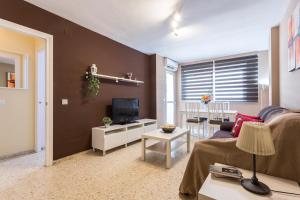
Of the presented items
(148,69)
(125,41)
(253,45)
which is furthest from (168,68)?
(253,45)

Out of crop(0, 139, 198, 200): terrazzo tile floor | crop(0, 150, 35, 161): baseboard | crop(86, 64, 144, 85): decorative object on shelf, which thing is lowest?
crop(0, 139, 198, 200): terrazzo tile floor

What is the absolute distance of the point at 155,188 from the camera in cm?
189

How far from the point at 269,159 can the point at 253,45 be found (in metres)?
4.00

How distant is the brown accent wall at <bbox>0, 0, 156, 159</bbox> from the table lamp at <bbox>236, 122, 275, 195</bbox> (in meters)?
2.76

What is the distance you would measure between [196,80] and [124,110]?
3.26 metres

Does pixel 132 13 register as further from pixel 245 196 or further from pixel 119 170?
pixel 245 196

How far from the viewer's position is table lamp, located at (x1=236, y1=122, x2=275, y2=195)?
3.17 ft

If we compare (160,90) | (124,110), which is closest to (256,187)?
(124,110)

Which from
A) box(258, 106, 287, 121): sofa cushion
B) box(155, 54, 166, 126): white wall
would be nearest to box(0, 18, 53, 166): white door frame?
box(155, 54, 166, 126): white wall

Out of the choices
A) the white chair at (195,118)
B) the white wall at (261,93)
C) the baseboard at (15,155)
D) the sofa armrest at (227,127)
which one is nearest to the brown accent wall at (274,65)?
the sofa armrest at (227,127)

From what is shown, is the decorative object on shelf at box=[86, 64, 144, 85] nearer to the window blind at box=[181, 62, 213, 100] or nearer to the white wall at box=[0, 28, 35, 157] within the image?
the white wall at box=[0, 28, 35, 157]

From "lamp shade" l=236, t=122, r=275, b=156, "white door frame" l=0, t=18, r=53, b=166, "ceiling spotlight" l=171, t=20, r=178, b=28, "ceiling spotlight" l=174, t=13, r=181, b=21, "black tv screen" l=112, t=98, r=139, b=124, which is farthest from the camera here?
"black tv screen" l=112, t=98, r=139, b=124

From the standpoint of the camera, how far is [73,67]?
293cm

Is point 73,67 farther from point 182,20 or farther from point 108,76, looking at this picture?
point 182,20
